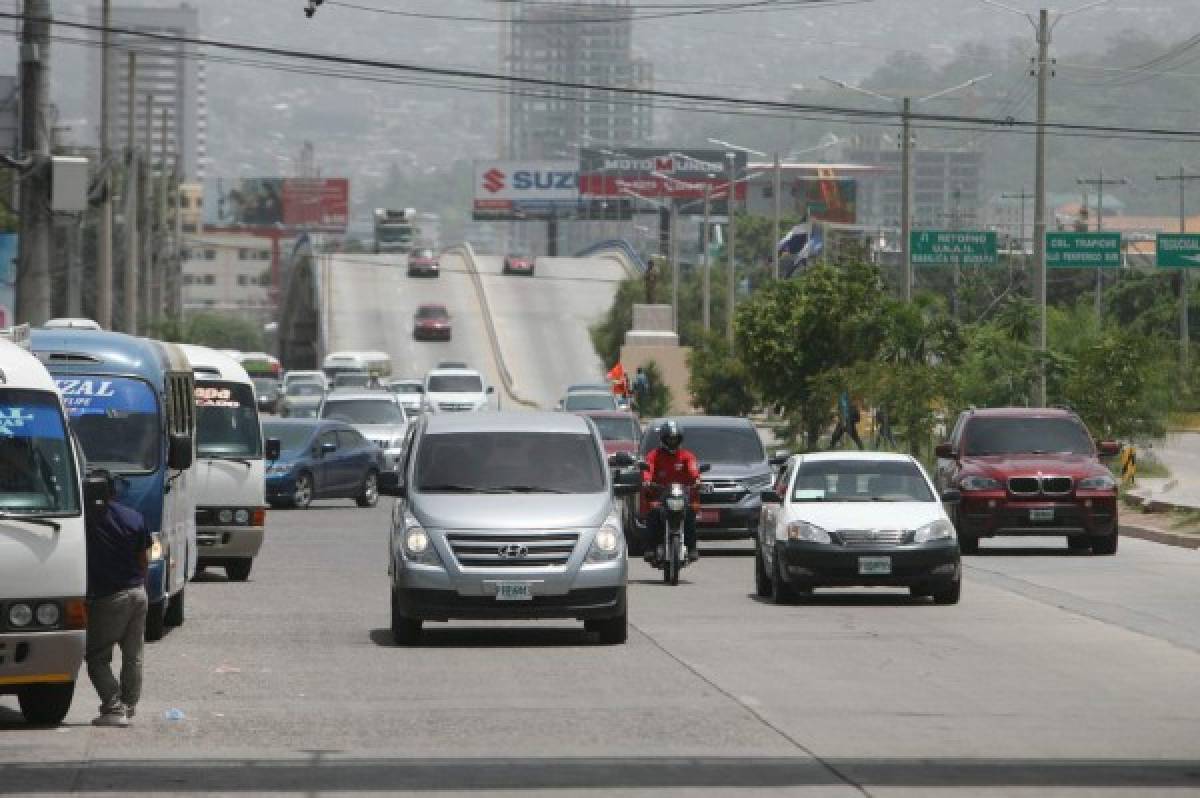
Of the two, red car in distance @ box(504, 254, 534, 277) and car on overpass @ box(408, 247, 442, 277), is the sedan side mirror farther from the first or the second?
red car in distance @ box(504, 254, 534, 277)

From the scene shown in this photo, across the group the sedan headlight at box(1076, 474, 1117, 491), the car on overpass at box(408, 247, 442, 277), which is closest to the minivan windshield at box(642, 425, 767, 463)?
the sedan headlight at box(1076, 474, 1117, 491)

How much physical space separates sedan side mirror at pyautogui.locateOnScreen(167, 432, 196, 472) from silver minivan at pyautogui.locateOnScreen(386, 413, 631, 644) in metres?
1.71

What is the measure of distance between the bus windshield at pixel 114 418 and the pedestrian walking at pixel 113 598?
5.94m

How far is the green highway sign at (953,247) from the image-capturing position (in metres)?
62.5

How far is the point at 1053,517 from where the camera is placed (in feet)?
109

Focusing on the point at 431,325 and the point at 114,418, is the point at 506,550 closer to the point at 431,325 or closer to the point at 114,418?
the point at 114,418

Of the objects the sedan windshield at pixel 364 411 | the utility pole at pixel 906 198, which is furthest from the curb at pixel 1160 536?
the sedan windshield at pixel 364 411

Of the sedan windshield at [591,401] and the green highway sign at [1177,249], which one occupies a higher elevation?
the green highway sign at [1177,249]

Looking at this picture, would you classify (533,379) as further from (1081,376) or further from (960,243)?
(1081,376)

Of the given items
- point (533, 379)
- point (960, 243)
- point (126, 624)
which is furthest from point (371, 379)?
point (126, 624)

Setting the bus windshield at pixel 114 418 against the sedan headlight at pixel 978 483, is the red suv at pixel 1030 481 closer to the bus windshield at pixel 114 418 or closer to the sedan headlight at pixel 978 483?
the sedan headlight at pixel 978 483

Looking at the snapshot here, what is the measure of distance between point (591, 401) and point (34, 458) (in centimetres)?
5525

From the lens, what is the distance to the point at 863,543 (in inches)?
1000

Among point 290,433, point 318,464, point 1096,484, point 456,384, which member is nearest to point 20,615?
point 1096,484
